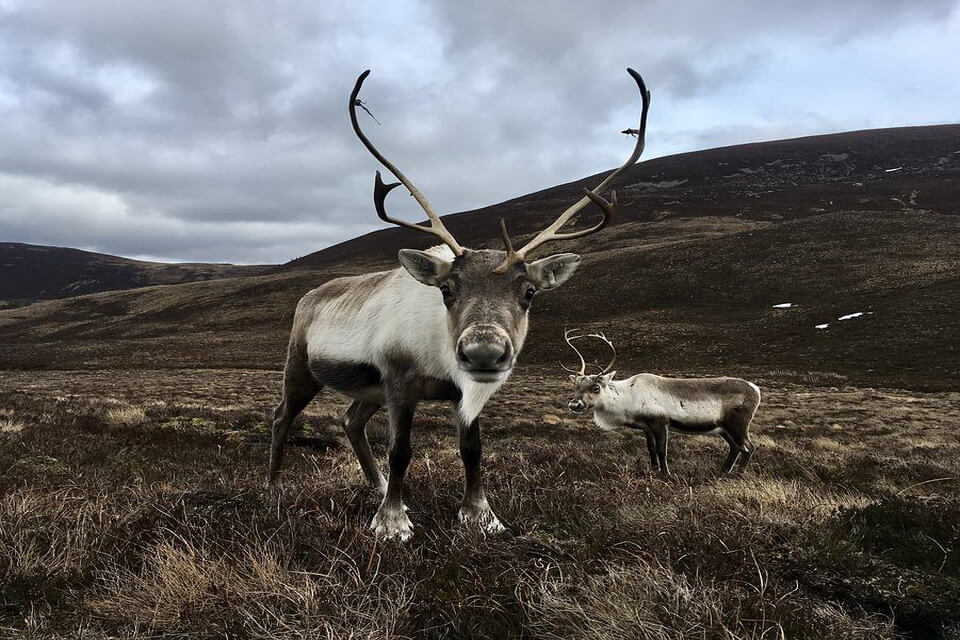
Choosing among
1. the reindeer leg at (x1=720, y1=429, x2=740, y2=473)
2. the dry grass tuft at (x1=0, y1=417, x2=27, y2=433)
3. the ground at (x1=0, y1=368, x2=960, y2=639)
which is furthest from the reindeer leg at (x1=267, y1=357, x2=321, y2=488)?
the reindeer leg at (x1=720, y1=429, x2=740, y2=473)

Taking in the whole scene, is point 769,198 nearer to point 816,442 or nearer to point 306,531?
point 816,442

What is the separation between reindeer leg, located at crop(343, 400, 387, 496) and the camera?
5383mm

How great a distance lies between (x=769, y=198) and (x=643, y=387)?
312 ft

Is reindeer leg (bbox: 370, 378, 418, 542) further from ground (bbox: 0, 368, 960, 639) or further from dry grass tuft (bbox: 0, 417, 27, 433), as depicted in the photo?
dry grass tuft (bbox: 0, 417, 27, 433)

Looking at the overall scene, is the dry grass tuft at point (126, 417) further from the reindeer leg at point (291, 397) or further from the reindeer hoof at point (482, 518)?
the reindeer hoof at point (482, 518)

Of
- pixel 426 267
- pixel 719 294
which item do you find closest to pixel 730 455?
pixel 426 267

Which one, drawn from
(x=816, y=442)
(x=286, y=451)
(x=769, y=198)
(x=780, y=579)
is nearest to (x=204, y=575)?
(x=780, y=579)

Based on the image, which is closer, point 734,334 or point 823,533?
point 823,533

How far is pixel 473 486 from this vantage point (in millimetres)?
4352

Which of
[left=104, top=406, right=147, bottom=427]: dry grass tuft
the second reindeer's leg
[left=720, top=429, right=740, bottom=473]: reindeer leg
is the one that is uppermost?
[left=104, top=406, right=147, bottom=427]: dry grass tuft

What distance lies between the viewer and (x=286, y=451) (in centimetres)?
859

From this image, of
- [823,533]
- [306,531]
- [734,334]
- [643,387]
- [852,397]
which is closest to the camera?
[306,531]

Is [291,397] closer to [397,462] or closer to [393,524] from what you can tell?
[397,462]

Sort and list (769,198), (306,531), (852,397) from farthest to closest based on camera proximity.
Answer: (769,198)
(852,397)
(306,531)
